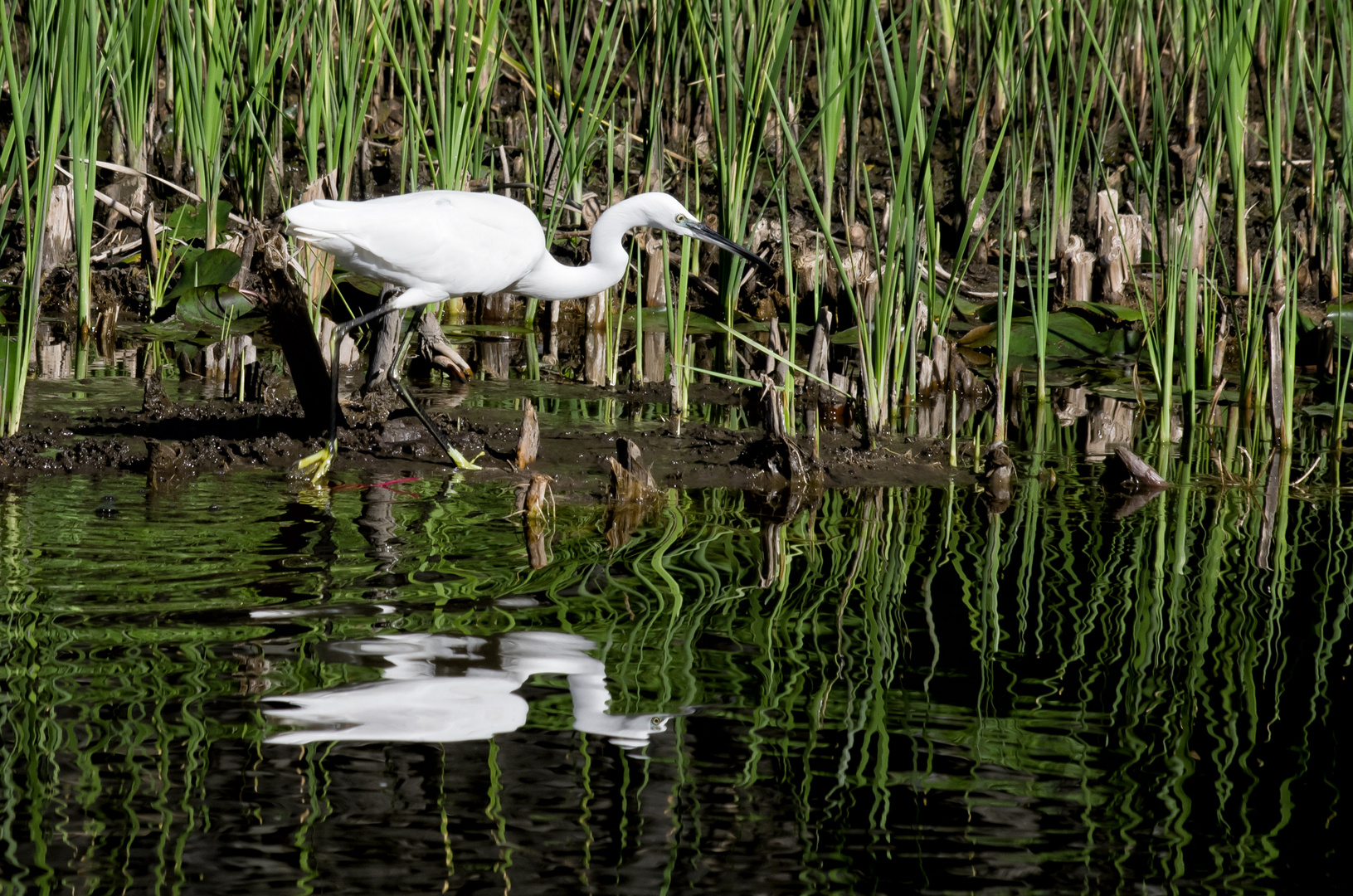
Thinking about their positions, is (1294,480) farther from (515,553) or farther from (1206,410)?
(515,553)

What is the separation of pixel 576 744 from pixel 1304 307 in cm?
598

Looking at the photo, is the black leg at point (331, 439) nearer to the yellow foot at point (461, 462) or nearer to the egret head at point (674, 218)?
the yellow foot at point (461, 462)

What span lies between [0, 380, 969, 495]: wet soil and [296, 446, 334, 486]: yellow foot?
7cm

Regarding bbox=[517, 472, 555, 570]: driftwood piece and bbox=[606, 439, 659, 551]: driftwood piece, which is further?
bbox=[606, 439, 659, 551]: driftwood piece

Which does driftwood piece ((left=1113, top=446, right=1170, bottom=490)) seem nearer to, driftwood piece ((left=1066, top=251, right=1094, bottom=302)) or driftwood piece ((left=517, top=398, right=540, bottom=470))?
driftwood piece ((left=517, top=398, right=540, bottom=470))

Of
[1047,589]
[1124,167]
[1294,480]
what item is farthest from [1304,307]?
[1047,589]

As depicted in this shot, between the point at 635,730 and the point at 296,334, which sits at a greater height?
the point at 296,334

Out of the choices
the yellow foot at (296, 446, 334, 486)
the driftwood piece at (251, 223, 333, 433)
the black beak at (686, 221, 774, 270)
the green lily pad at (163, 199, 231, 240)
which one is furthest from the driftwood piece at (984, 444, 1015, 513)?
the green lily pad at (163, 199, 231, 240)

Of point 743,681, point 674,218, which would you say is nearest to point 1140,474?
point 674,218

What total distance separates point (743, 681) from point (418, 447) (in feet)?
8.81

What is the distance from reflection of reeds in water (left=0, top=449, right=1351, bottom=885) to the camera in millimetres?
2320

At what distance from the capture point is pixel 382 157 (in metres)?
10.6

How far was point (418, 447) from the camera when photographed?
17.6 feet

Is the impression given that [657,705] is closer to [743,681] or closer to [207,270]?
[743,681]
